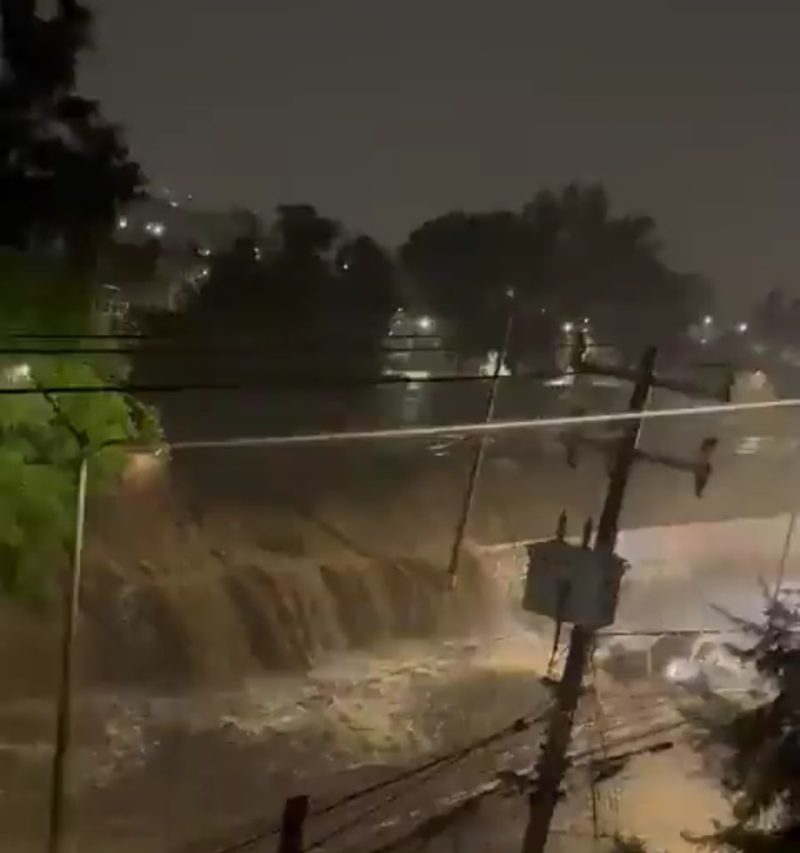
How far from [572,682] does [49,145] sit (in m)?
5.90

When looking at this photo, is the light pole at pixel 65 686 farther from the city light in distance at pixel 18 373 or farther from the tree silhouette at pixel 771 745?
the tree silhouette at pixel 771 745

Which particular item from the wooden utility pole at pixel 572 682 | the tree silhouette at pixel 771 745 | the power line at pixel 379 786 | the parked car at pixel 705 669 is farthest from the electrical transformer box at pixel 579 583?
the parked car at pixel 705 669

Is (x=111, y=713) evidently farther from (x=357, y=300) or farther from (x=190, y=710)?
(x=357, y=300)

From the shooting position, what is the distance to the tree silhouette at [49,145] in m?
9.70

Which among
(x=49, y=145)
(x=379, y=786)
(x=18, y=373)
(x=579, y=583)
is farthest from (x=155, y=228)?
(x=379, y=786)

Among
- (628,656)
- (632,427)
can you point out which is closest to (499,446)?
(628,656)

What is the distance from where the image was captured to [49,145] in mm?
9781

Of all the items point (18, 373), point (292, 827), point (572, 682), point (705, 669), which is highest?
point (18, 373)

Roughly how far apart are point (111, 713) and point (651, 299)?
7.03 m

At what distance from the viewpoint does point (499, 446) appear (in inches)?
546

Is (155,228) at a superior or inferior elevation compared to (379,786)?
superior

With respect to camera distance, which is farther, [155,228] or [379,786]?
[155,228]

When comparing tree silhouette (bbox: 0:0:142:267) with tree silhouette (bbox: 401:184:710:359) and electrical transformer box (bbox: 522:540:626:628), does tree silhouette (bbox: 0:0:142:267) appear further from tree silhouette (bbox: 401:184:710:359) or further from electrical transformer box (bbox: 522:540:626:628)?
electrical transformer box (bbox: 522:540:626:628)

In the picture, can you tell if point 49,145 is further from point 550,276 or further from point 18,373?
point 550,276
